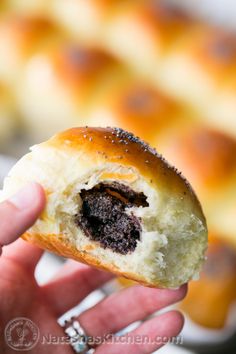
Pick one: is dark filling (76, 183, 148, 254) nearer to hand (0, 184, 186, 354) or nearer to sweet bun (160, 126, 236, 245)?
hand (0, 184, 186, 354)

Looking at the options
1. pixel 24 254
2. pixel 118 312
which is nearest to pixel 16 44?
pixel 24 254

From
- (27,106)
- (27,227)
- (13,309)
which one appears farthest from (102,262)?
(27,106)

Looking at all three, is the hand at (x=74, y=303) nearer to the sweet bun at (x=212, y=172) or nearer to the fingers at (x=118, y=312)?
the fingers at (x=118, y=312)

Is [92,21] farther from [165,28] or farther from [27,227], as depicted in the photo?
[27,227]

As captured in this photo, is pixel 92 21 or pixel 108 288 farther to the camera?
pixel 92 21

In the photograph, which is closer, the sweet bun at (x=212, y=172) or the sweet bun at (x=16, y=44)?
the sweet bun at (x=212, y=172)

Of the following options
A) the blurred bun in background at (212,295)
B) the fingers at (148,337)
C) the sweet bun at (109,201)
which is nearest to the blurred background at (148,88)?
the blurred bun in background at (212,295)
